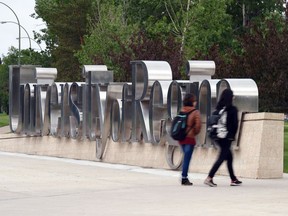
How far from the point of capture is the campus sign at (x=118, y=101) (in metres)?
21.8

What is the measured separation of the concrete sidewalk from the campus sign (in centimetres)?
149

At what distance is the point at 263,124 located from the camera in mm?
19719

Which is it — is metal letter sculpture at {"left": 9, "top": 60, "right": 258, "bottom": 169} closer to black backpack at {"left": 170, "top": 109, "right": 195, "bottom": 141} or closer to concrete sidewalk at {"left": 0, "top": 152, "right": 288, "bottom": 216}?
concrete sidewalk at {"left": 0, "top": 152, "right": 288, "bottom": 216}

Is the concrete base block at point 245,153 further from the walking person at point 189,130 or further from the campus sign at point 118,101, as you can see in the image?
the walking person at point 189,130

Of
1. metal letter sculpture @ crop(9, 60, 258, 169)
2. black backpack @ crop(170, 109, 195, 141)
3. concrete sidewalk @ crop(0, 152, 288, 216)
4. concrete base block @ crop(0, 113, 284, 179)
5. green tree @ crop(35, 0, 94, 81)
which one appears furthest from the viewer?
green tree @ crop(35, 0, 94, 81)

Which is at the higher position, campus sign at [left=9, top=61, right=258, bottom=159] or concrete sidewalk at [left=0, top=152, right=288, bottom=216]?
campus sign at [left=9, top=61, right=258, bottom=159]

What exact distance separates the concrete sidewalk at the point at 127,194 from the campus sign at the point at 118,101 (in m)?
1.49

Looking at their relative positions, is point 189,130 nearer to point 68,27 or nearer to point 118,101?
point 118,101

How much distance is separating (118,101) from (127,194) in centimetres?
926

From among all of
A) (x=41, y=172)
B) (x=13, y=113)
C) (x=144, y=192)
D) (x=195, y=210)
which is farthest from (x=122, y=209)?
(x=13, y=113)

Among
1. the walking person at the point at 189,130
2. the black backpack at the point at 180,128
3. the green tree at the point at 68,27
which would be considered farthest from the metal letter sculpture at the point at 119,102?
the green tree at the point at 68,27

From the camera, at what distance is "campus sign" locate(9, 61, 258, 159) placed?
21.8 metres

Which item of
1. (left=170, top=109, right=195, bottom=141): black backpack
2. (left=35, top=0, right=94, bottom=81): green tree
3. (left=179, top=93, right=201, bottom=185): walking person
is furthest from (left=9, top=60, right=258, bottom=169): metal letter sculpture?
(left=35, top=0, right=94, bottom=81): green tree

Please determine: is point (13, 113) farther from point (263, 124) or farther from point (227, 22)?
point (227, 22)
